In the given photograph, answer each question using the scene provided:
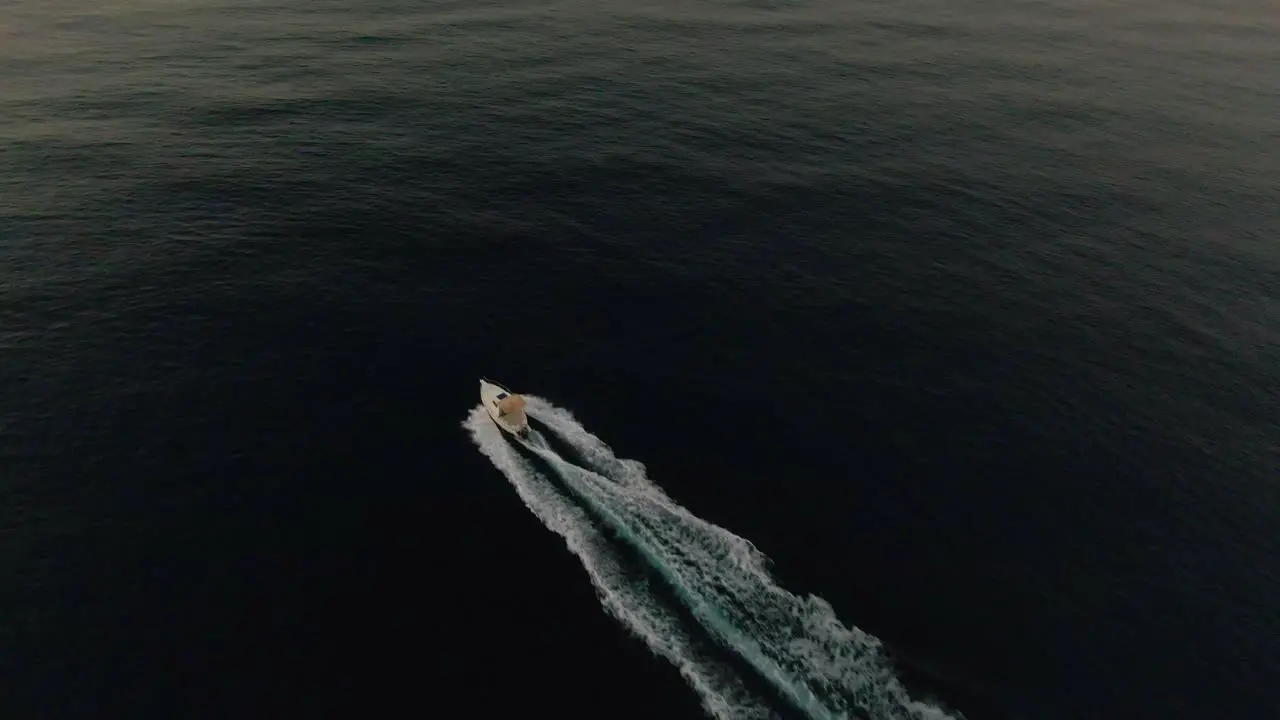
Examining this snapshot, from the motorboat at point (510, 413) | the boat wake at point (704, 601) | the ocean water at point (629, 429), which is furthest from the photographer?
the motorboat at point (510, 413)

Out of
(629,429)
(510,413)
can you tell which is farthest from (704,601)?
(510,413)

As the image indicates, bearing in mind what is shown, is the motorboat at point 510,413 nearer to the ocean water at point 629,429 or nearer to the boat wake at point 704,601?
the boat wake at point 704,601

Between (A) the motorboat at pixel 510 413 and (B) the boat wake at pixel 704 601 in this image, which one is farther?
(A) the motorboat at pixel 510 413

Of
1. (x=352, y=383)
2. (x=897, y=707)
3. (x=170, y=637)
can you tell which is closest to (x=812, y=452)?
(x=897, y=707)

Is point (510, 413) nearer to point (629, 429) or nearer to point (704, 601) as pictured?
point (629, 429)

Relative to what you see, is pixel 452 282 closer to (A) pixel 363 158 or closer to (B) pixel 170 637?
(A) pixel 363 158

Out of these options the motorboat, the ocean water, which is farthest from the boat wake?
the motorboat

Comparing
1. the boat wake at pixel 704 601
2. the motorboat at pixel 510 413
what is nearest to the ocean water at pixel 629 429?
the boat wake at pixel 704 601
